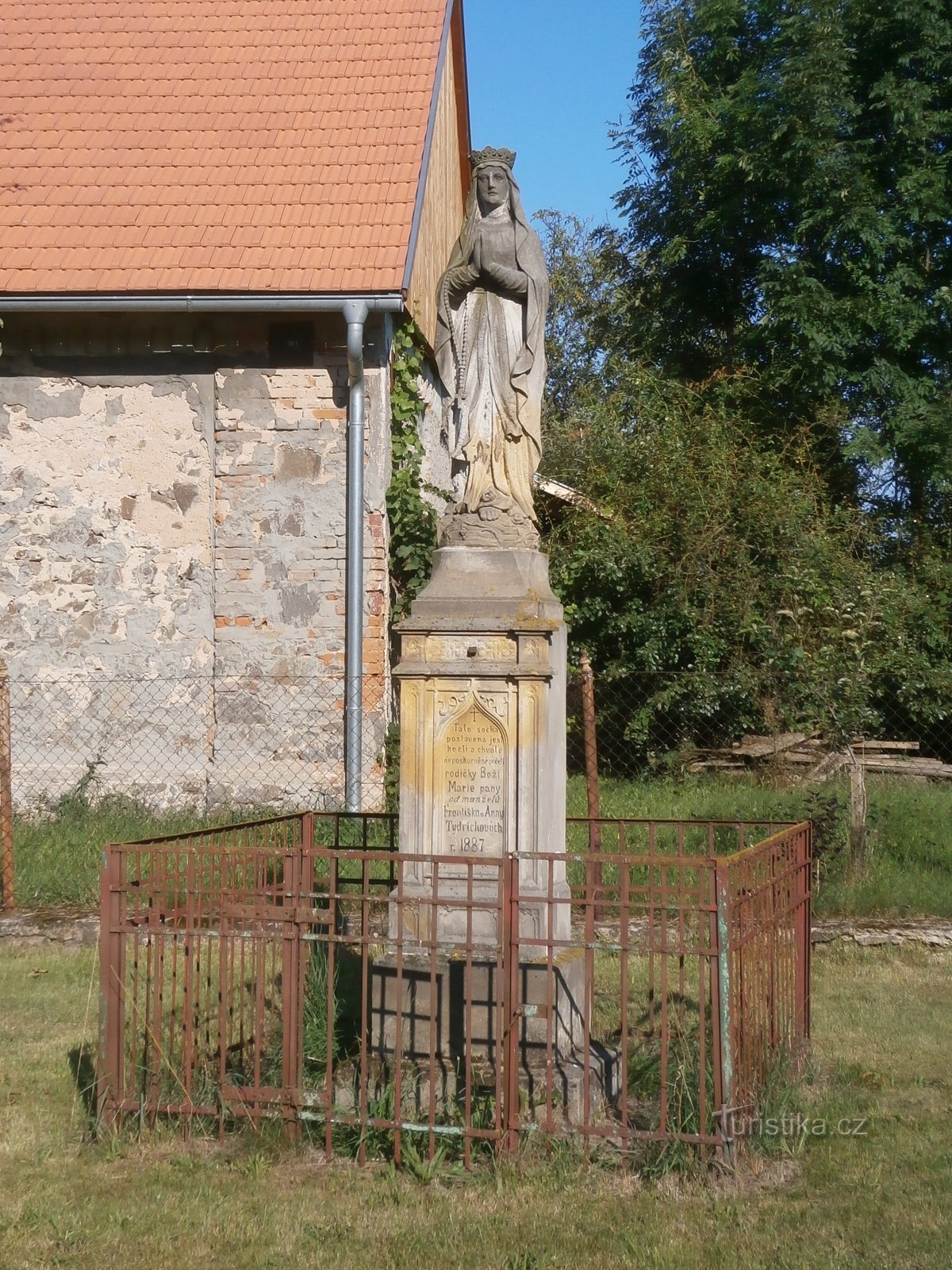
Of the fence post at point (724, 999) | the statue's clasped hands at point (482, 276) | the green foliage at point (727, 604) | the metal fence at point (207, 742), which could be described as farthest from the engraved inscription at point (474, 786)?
the green foliage at point (727, 604)

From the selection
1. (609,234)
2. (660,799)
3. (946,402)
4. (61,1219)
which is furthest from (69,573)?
(609,234)

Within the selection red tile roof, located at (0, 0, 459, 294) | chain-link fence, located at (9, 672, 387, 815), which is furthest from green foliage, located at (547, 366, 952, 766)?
red tile roof, located at (0, 0, 459, 294)

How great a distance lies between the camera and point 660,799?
986cm

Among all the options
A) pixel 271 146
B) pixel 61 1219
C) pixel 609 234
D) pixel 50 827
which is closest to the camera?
pixel 61 1219

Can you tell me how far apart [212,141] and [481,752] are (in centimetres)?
813

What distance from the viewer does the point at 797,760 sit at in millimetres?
10891

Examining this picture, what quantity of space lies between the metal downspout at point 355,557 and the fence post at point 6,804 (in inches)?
98.4

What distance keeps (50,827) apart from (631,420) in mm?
8918

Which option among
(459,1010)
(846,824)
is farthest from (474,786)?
(846,824)

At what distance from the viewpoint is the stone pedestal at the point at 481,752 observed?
5.39 metres

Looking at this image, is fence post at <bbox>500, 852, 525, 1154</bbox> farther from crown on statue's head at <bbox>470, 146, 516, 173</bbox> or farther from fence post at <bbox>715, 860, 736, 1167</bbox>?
crown on statue's head at <bbox>470, 146, 516, 173</bbox>

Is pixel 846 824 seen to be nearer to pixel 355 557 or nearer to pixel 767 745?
pixel 767 745

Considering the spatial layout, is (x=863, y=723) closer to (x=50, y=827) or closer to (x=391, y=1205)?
(x=50, y=827)

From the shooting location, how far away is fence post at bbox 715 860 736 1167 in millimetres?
4379
